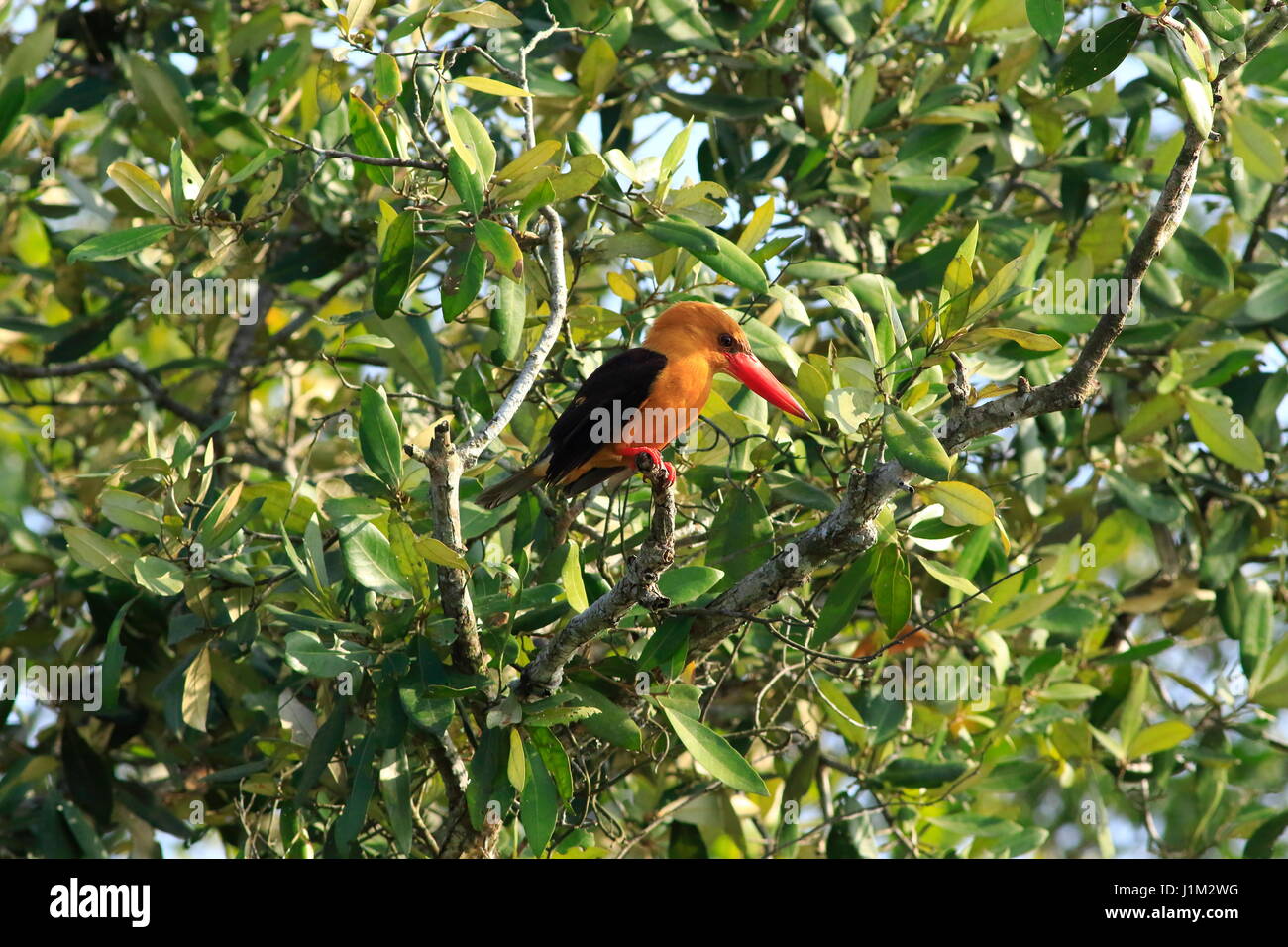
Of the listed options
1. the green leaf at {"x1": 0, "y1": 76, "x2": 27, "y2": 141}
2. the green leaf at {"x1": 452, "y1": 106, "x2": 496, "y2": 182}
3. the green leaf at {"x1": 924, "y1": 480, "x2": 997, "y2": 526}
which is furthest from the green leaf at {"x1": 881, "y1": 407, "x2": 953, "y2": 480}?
the green leaf at {"x1": 0, "y1": 76, "x2": 27, "y2": 141}

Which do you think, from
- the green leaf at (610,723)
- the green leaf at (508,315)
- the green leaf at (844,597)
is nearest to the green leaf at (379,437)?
the green leaf at (508,315)

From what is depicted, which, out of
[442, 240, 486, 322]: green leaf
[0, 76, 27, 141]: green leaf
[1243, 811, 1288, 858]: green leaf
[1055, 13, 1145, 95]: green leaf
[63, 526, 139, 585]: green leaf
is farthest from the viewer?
[0, 76, 27, 141]: green leaf

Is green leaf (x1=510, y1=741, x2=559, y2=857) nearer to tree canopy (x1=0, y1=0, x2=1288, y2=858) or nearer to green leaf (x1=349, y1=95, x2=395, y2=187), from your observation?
tree canopy (x1=0, y1=0, x2=1288, y2=858)

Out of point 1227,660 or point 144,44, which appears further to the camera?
point 144,44

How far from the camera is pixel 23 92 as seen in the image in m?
4.50

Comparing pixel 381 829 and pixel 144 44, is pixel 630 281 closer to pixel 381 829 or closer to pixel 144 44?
pixel 381 829

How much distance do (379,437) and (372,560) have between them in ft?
1.10

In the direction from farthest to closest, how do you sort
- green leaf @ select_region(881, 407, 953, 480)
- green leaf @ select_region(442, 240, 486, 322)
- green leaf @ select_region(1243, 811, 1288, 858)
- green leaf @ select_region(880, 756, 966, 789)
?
green leaf @ select_region(1243, 811, 1288, 858) → green leaf @ select_region(880, 756, 966, 789) → green leaf @ select_region(442, 240, 486, 322) → green leaf @ select_region(881, 407, 953, 480)

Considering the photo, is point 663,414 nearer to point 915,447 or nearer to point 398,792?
point 915,447

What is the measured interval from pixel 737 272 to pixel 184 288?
2.49 meters

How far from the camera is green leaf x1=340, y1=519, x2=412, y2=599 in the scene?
9.55ft

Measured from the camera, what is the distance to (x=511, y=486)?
3.56m

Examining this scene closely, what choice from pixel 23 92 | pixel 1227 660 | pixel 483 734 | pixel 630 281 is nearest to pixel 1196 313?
pixel 1227 660

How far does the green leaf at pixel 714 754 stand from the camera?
281 cm
